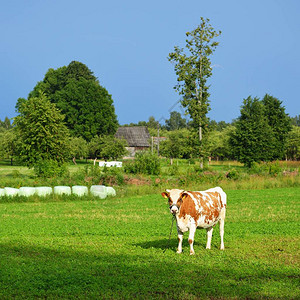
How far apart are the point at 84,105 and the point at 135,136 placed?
2317cm

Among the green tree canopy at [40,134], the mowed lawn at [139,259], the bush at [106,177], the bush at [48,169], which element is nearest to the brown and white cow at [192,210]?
the mowed lawn at [139,259]

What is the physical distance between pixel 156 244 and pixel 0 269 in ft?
15.3

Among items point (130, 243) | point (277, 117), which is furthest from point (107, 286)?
point (277, 117)

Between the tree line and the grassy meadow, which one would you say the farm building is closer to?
the tree line

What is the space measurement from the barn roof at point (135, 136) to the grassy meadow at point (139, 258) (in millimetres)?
80675

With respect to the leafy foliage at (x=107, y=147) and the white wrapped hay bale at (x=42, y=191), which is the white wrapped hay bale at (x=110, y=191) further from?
the leafy foliage at (x=107, y=147)

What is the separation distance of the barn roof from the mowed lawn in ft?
270

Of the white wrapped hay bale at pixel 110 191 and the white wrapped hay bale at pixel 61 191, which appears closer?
the white wrapped hay bale at pixel 61 191

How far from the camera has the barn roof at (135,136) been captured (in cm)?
10131

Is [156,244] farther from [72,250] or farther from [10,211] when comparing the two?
[10,211]

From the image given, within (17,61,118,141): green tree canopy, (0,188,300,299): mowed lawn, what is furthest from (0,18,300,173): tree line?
(0,188,300,299): mowed lawn

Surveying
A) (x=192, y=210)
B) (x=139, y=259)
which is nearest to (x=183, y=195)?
(x=192, y=210)

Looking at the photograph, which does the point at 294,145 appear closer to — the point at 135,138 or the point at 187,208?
the point at 135,138

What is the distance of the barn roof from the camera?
332 ft
